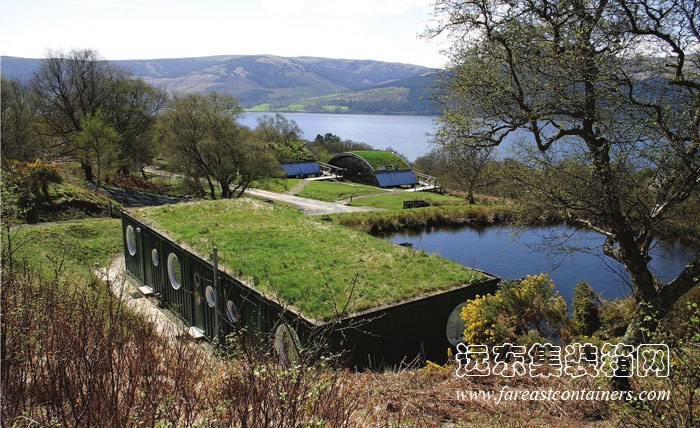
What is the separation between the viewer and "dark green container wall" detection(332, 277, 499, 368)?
8.58 meters

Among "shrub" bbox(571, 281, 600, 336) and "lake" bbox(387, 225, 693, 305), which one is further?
"lake" bbox(387, 225, 693, 305)

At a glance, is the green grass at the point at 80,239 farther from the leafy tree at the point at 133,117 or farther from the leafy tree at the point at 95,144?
the leafy tree at the point at 133,117

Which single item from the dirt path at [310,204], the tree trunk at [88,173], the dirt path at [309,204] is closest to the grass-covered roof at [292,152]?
the dirt path at [309,204]

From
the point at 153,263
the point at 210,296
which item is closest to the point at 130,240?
the point at 153,263

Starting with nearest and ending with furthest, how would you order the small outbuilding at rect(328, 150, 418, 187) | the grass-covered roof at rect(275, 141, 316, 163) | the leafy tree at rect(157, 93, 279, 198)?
1. the leafy tree at rect(157, 93, 279, 198)
2. the small outbuilding at rect(328, 150, 418, 187)
3. the grass-covered roof at rect(275, 141, 316, 163)

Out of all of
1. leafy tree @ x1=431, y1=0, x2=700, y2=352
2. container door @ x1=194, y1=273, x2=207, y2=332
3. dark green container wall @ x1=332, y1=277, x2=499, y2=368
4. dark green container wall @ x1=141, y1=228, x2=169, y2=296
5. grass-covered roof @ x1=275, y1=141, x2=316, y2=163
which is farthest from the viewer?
grass-covered roof @ x1=275, y1=141, x2=316, y2=163

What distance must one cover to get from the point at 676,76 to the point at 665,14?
0.99m

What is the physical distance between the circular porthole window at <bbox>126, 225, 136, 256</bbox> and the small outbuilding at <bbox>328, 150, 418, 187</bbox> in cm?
4531

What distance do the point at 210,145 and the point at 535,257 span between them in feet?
85.1

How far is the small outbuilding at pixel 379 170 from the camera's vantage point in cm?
6191

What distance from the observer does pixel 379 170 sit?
6212cm

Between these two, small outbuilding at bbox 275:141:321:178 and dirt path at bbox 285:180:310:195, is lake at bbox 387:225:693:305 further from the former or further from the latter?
small outbuilding at bbox 275:141:321:178

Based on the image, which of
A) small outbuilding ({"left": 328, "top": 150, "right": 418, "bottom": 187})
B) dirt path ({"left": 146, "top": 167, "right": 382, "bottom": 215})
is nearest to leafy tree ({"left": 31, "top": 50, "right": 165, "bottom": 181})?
dirt path ({"left": 146, "top": 167, "right": 382, "bottom": 215})

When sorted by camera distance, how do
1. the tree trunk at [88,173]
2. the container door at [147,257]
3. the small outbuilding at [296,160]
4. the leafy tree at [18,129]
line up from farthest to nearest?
the small outbuilding at [296,160]
the tree trunk at [88,173]
the leafy tree at [18,129]
the container door at [147,257]
